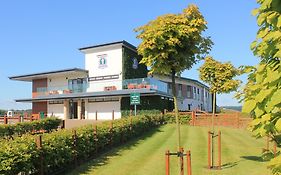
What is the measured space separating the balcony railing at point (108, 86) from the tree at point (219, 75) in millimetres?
20848

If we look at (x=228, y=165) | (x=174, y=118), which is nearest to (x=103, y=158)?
(x=228, y=165)

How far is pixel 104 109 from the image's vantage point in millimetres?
43156

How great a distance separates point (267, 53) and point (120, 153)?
14.6 meters

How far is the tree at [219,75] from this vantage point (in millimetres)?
15969

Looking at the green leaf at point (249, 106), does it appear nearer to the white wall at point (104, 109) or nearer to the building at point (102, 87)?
the building at point (102, 87)

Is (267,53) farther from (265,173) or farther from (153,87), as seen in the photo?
(153,87)

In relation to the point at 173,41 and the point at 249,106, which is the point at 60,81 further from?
the point at 249,106

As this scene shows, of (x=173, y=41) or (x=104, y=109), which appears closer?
(x=173, y=41)

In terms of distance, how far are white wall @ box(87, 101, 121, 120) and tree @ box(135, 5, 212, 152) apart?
112 ft

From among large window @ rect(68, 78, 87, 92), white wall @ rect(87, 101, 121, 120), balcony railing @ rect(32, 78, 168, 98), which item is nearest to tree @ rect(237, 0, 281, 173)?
balcony railing @ rect(32, 78, 168, 98)

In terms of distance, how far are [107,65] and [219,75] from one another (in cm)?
2876

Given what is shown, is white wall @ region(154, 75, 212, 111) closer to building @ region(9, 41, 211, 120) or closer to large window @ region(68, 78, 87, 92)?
building @ region(9, 41, 211, 120)

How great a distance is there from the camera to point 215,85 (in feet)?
53.2

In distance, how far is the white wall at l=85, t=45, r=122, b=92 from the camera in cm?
4234
